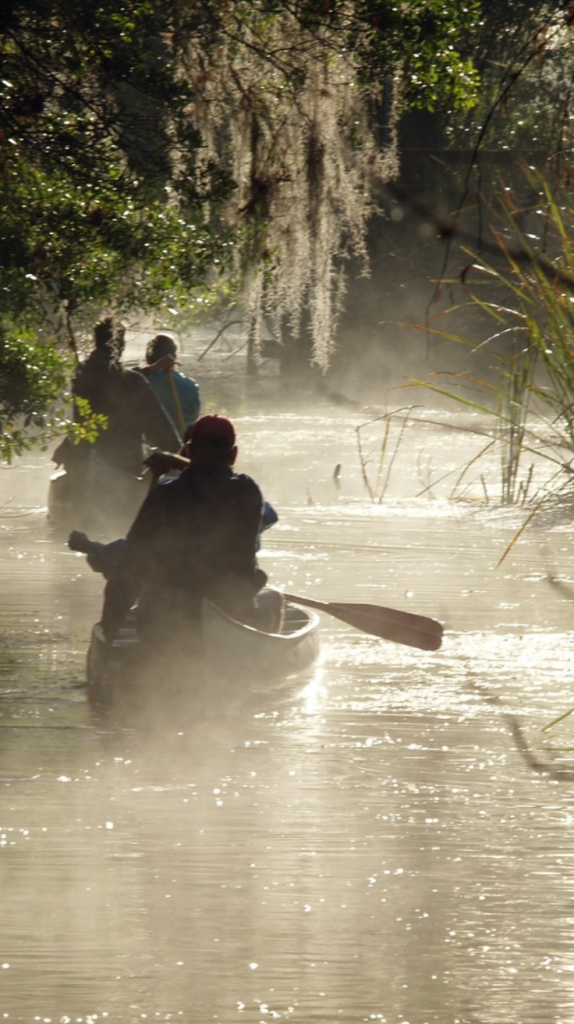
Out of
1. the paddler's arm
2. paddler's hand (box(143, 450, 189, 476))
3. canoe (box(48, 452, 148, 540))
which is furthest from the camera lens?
canoe (box(48, 452, 148, 540))

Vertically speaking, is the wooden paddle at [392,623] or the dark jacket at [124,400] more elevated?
the dark jacket at [124,400]

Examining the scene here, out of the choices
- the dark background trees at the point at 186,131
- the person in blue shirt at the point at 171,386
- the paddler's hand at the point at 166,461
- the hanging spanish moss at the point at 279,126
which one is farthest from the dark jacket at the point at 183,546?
the person in blue shirt at the point at 171,386

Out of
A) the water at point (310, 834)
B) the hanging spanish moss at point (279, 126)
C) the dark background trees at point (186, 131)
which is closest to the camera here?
the water at point (310, 834)

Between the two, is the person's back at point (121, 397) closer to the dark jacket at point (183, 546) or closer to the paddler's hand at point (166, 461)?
the paddler's hand at point (166, 461)

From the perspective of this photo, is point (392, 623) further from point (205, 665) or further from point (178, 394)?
point (178, 394)

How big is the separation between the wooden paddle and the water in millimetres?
207

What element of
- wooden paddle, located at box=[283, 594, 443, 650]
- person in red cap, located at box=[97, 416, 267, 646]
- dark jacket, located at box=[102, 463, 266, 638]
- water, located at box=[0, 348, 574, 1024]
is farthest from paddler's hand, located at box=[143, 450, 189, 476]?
wooden paddle, located at box=[283, 594, 443, 650]

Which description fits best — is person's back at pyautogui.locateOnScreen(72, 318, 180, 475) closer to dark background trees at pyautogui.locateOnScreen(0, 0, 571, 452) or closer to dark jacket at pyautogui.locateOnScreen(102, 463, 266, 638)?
dark background trees at pyautogui.locateOnScreen(0, 0, 571, 452)

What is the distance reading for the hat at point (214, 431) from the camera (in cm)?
859

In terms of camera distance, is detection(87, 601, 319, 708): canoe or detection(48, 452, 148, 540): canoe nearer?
detection(87, 601, 319, 708): canoe

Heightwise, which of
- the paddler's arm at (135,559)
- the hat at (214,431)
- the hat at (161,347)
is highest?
the hat at (161,347)

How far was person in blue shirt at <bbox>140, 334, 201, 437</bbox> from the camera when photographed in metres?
15.0

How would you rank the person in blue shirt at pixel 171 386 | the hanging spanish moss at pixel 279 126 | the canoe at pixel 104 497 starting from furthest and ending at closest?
the canoe at pixel 104 497
the person in blue shirt at pixel 171 386
the hanging spanish moss at pixel 279 126

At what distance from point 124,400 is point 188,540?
6.84 m
